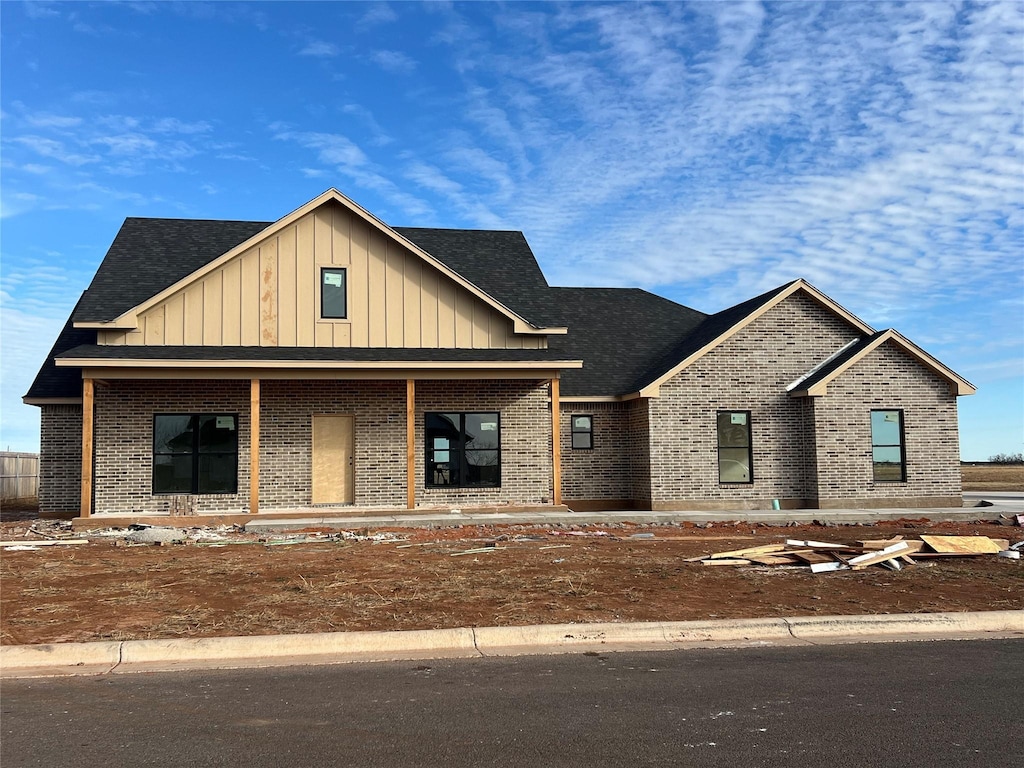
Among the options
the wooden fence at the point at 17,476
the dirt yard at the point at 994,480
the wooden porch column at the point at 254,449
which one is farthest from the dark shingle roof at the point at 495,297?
the dirt yard at the point at 994,480

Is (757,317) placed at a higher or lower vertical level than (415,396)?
higher

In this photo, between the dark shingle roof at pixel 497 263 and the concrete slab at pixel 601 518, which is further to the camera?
the dark shingle roof at pixel 497 263

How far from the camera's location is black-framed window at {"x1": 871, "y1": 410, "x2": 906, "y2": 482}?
22203mm

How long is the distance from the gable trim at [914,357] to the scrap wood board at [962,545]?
27.8 feet

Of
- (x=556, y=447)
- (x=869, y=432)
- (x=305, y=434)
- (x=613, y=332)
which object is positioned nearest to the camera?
(x=556, y=447)

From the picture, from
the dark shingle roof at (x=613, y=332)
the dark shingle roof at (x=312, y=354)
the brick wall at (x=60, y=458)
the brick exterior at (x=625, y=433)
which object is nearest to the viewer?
the dark shingle roof at (x=312, y=354)

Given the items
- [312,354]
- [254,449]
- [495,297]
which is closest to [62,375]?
[254,449]

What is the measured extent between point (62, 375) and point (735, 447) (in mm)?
16722

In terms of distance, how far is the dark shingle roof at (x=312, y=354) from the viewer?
18786 mm

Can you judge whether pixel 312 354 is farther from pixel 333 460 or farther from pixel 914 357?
pixel 914 357

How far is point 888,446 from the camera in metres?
22.3

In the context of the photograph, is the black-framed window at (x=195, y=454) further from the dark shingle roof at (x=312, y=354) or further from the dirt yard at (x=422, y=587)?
the dirt yard at (x=422, y=587)

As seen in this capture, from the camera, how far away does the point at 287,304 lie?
2039 centimetres

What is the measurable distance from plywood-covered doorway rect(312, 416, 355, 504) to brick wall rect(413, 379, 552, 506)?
5.37 feet
